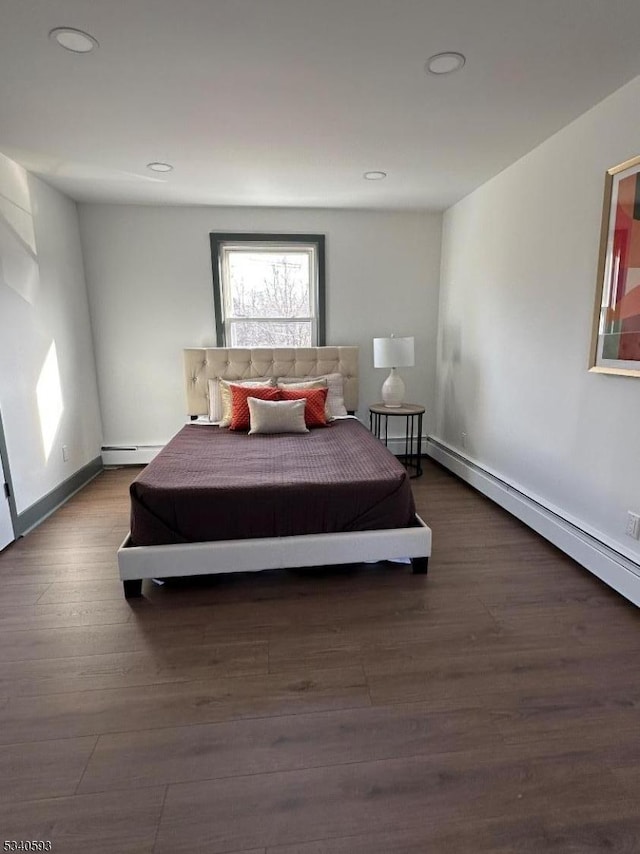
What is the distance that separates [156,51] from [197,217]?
7.75 ft

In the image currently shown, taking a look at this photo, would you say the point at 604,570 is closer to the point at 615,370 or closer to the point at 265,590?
the point at 615,370

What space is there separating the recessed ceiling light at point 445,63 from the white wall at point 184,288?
236cm

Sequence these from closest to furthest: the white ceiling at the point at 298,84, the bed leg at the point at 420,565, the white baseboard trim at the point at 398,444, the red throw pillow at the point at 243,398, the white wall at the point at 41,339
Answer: the white ceiling at the point at 298,84 → the bed leg at the point at 420,565 → the white wall at the point at 41,339 → the red throw pillow at the point at 243,398 → the white baseboard trim at the point at 398,444

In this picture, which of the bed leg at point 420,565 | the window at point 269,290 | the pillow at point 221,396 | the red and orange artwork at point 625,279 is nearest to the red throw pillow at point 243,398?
the pillow at point 221,396

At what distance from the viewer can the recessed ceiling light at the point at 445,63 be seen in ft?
6.16

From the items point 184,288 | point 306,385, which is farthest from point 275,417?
point 184,288

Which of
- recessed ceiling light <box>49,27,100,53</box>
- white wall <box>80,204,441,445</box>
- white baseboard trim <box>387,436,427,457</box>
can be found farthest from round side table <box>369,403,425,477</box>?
recessed ceiling light <box>49,27,100,53</box>

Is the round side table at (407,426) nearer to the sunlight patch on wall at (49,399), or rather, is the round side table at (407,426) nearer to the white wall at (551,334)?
the white wall at (551,334)

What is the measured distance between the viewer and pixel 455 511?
330cm

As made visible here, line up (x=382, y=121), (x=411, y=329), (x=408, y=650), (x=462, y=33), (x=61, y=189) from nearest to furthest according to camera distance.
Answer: (x=462, y=33)
(x=408, y=650)
(x=382, y=121)
(x=61, y=189)
(x=411, y=329)

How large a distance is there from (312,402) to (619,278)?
226cm

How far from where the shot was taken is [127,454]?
4.45 metres

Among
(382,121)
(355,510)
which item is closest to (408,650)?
(355,510)

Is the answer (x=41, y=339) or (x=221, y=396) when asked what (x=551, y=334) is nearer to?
(x=221, y=396)
